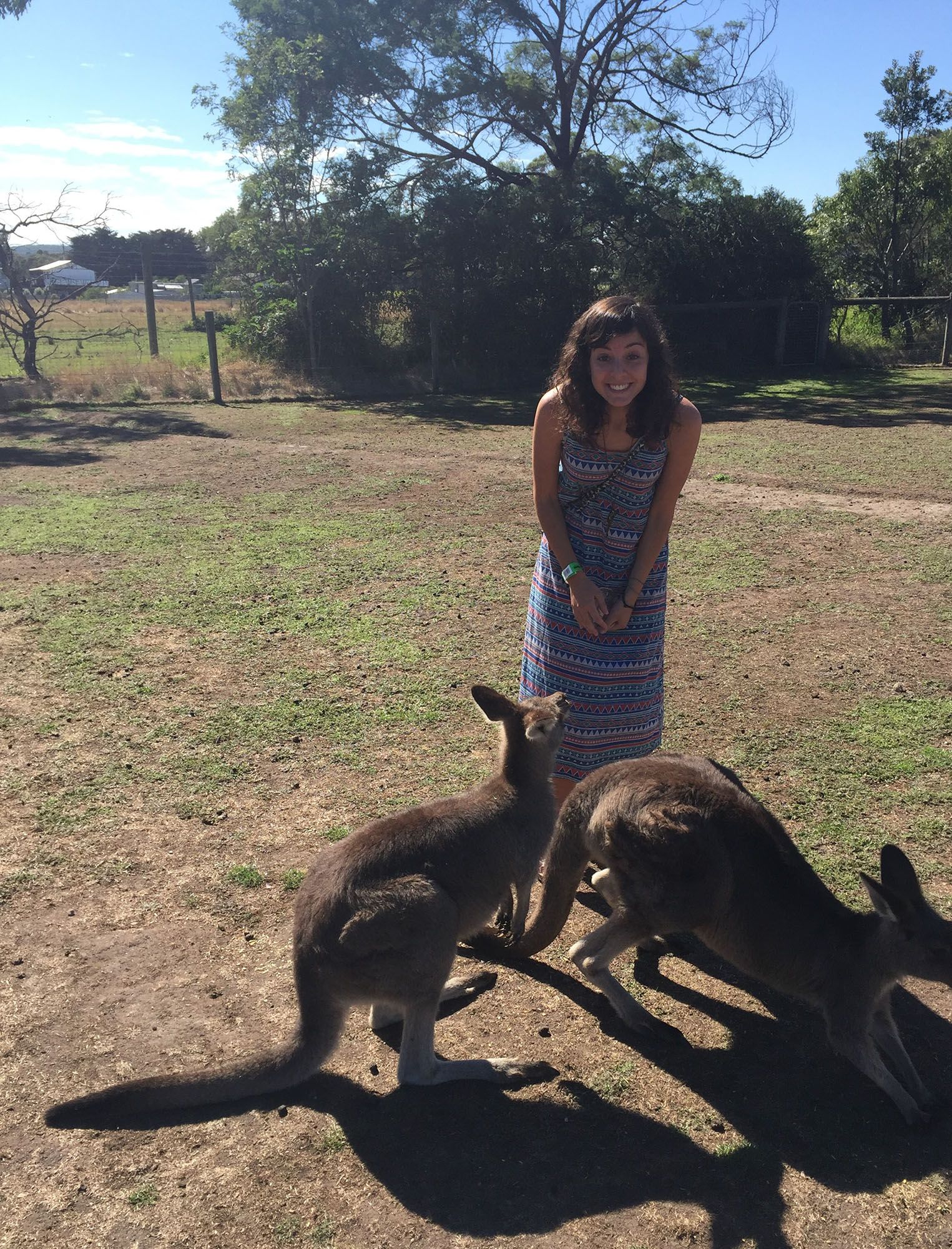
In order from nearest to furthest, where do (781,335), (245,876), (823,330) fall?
(245,876) → (781,335) → (823,330)

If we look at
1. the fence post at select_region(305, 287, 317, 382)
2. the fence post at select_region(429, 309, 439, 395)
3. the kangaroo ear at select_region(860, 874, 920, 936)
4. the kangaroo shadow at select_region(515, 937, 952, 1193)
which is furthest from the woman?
the fence post at select_region(305, 287, 317, 382)

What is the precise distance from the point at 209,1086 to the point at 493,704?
4.31 feet

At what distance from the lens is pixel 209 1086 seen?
8.16 feet

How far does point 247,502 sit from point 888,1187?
26.4 feet

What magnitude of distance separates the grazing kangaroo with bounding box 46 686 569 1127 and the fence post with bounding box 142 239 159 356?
1816 centimetres

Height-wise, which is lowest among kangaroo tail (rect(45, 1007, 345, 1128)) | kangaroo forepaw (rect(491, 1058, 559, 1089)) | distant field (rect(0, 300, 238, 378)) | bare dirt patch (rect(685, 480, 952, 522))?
kangaroo forepaw (rect(491, 1058, 559, 1089))

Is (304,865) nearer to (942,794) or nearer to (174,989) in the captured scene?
(174,989)

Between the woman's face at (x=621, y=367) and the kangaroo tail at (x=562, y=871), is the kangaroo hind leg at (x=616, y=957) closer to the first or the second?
the kangaroo tail at (x=562, y=871)

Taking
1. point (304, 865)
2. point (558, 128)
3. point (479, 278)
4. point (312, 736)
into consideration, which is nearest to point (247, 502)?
point (312, 736)

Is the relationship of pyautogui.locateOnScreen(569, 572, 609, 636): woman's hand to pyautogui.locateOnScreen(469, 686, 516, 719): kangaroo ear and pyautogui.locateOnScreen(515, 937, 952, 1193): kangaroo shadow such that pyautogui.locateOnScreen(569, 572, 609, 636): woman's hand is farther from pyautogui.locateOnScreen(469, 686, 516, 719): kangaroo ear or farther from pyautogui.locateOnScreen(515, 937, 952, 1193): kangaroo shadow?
pyautogui.locateOnScreen(515, 937, 952, 1193): kangaroo shadow

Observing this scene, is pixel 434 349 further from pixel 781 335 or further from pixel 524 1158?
pixel 524 1158

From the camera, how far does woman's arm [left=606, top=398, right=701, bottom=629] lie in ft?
11.1

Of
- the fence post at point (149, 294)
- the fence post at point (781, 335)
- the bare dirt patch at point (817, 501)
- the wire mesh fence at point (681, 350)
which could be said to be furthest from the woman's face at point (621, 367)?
the fence post at point (781, 335)

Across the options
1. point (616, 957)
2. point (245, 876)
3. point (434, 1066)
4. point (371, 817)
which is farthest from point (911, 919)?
point (245, 876)
